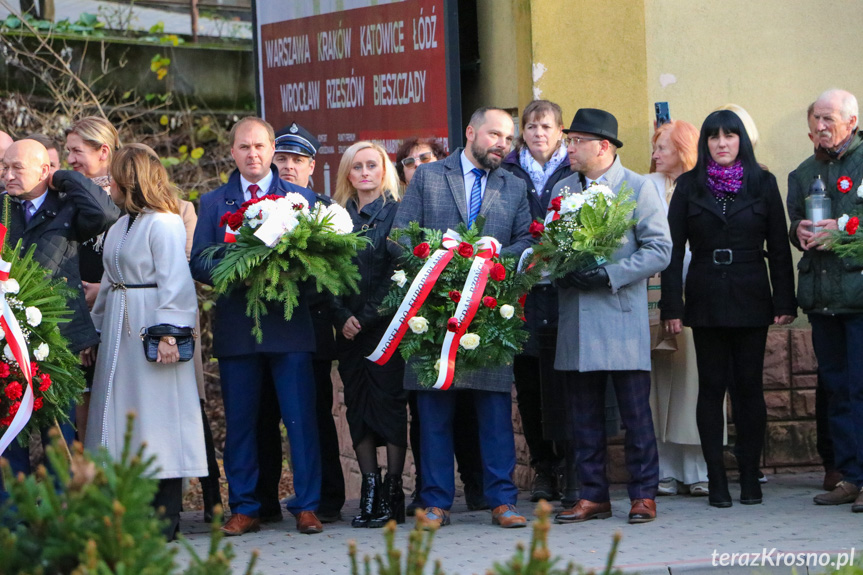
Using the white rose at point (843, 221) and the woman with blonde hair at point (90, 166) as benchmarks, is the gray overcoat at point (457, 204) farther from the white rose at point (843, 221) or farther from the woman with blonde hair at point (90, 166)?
the woman with blonde hair at point (90, 166)

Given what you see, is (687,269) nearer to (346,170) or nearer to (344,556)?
(346,170)

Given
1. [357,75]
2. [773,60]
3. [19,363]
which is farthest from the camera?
[357,75]

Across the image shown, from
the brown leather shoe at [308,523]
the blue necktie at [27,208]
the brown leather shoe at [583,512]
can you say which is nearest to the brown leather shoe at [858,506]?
the brown leather shoe at [583,512]

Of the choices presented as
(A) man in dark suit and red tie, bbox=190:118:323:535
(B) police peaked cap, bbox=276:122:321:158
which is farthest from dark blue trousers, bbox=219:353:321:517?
(B) police peaked cap, bbox=276:122:321:158

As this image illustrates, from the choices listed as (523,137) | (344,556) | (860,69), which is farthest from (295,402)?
(860,69)

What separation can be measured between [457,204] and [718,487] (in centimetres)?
210

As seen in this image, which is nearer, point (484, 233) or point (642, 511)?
point (642, 511)

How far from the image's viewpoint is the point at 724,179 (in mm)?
6574

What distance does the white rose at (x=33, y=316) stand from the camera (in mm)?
5719

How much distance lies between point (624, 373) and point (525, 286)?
27.1 inches

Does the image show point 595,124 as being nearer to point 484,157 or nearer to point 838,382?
point 484,157

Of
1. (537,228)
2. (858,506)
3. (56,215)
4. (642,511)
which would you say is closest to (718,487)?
(642,511)

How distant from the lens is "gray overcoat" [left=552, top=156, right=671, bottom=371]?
6.15m

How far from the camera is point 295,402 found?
6.40m
